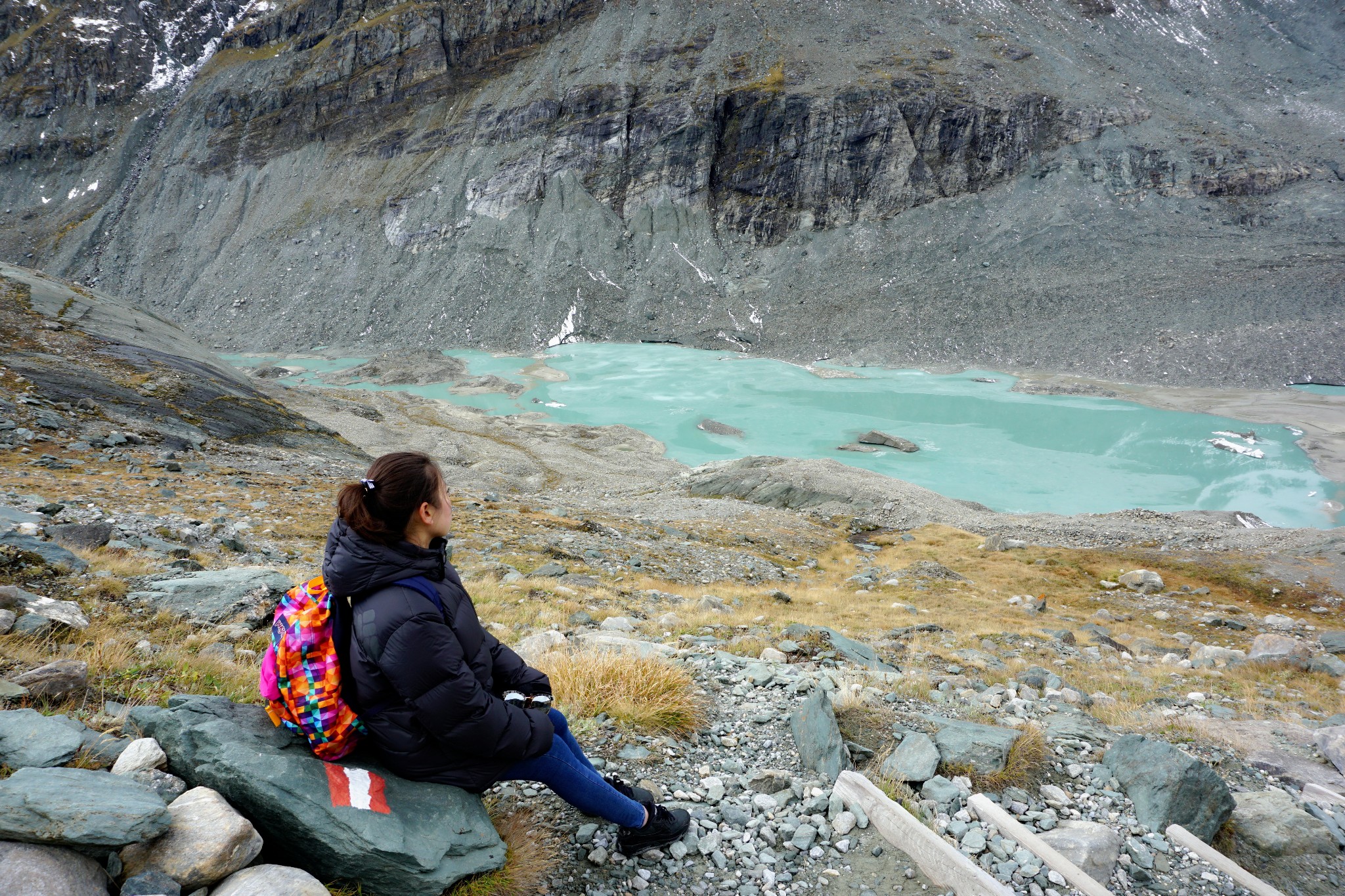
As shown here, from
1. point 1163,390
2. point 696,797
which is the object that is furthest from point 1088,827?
point 1163,390

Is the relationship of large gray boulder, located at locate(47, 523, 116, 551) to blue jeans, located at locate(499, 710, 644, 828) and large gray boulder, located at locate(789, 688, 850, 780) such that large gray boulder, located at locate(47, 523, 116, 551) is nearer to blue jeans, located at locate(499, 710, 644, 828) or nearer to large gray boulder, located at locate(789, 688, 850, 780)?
blue jeans, located at locate(499, 710, 644, 828)

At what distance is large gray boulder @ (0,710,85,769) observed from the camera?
2.67 meters

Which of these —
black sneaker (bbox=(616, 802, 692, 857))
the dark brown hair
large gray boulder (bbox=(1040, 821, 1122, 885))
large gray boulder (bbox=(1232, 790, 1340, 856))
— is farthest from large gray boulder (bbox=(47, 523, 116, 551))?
large gray boulder (bbox=(1232, 790, 1340, 856))

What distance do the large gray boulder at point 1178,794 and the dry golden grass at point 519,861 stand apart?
389 cm

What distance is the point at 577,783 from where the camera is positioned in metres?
3.44

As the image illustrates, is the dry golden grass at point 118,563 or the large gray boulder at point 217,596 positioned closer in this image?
the large gray boulder at point 217,596

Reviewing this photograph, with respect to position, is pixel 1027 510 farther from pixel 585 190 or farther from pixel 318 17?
pixel 318 17

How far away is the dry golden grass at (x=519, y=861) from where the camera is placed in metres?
3.08

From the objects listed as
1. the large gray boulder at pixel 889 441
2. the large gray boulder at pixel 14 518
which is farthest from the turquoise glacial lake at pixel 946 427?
the large gray boulder at pixel 14 518

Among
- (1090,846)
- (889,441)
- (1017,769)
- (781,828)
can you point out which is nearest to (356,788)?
(781,828)

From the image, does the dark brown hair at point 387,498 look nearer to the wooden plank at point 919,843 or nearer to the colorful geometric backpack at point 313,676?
the colorful geometric backpack at point 313,676

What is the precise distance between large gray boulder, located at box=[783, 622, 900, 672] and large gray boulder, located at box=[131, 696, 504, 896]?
5827 millimetres

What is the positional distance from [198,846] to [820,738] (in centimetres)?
373

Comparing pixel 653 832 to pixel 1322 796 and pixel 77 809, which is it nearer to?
pixel 77 809
